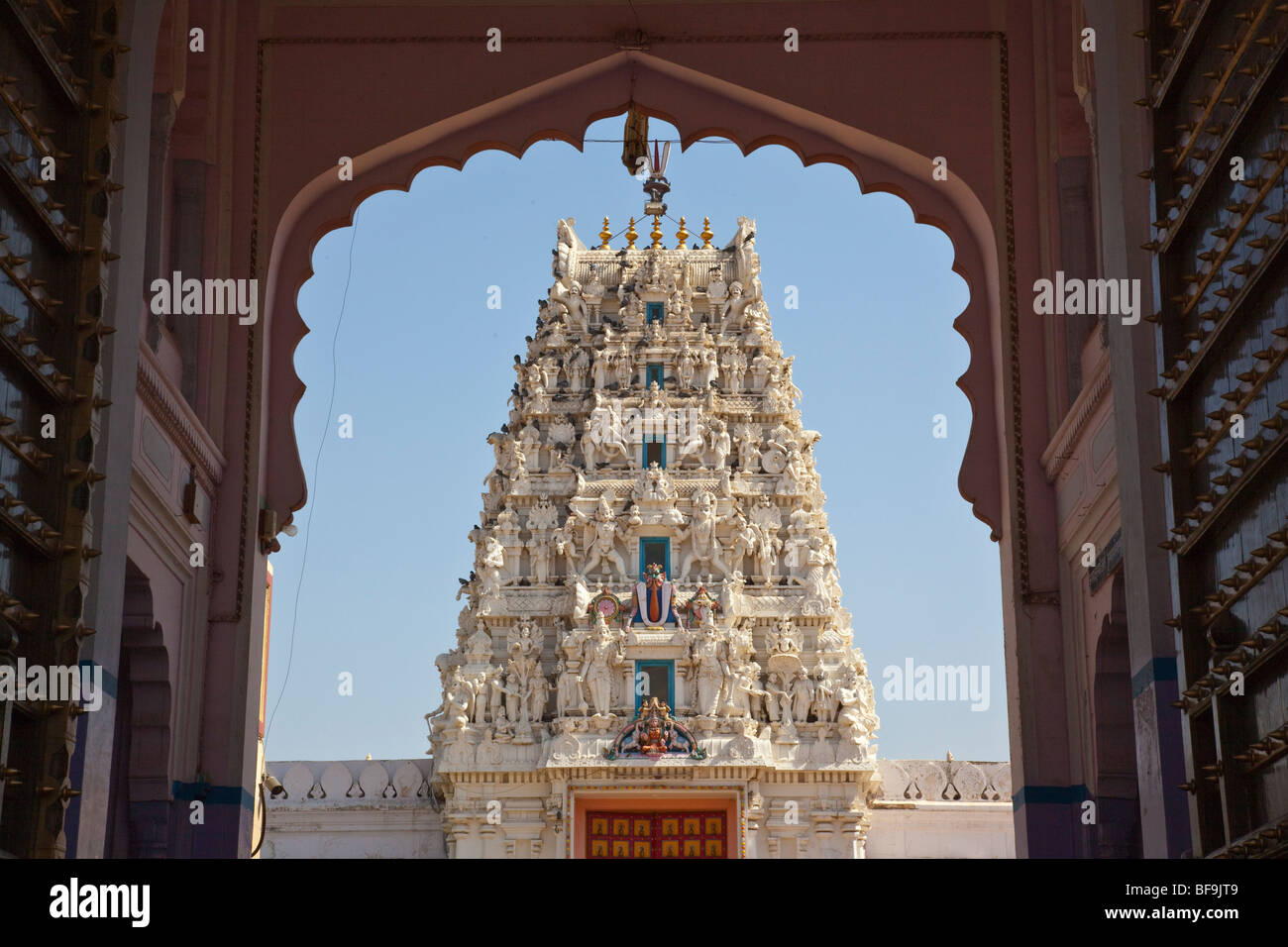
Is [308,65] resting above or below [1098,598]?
above

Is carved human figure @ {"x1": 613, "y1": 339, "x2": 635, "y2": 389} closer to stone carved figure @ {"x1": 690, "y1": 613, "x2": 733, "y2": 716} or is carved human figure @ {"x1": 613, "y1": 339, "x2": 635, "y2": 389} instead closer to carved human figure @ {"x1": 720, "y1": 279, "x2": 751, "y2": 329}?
carved human figure @ {"x1": 720, "y1": 279, "x2": 751, "y2": 329}

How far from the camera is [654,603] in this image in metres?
29.9

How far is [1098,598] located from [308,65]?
6013mm

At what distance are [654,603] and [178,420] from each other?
19961 millimetres

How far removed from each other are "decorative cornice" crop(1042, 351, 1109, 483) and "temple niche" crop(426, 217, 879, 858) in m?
17.1

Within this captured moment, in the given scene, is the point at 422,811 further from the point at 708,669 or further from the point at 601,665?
the point at 708,669

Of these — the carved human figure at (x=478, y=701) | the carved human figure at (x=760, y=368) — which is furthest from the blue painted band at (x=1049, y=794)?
the carved human figure at (x=760, y=368)

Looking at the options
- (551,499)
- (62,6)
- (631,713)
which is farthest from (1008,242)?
(551,499)

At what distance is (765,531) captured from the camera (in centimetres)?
3088

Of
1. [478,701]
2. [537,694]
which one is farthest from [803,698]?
[478,701]

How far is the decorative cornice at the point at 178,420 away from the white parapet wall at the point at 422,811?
19.5m
